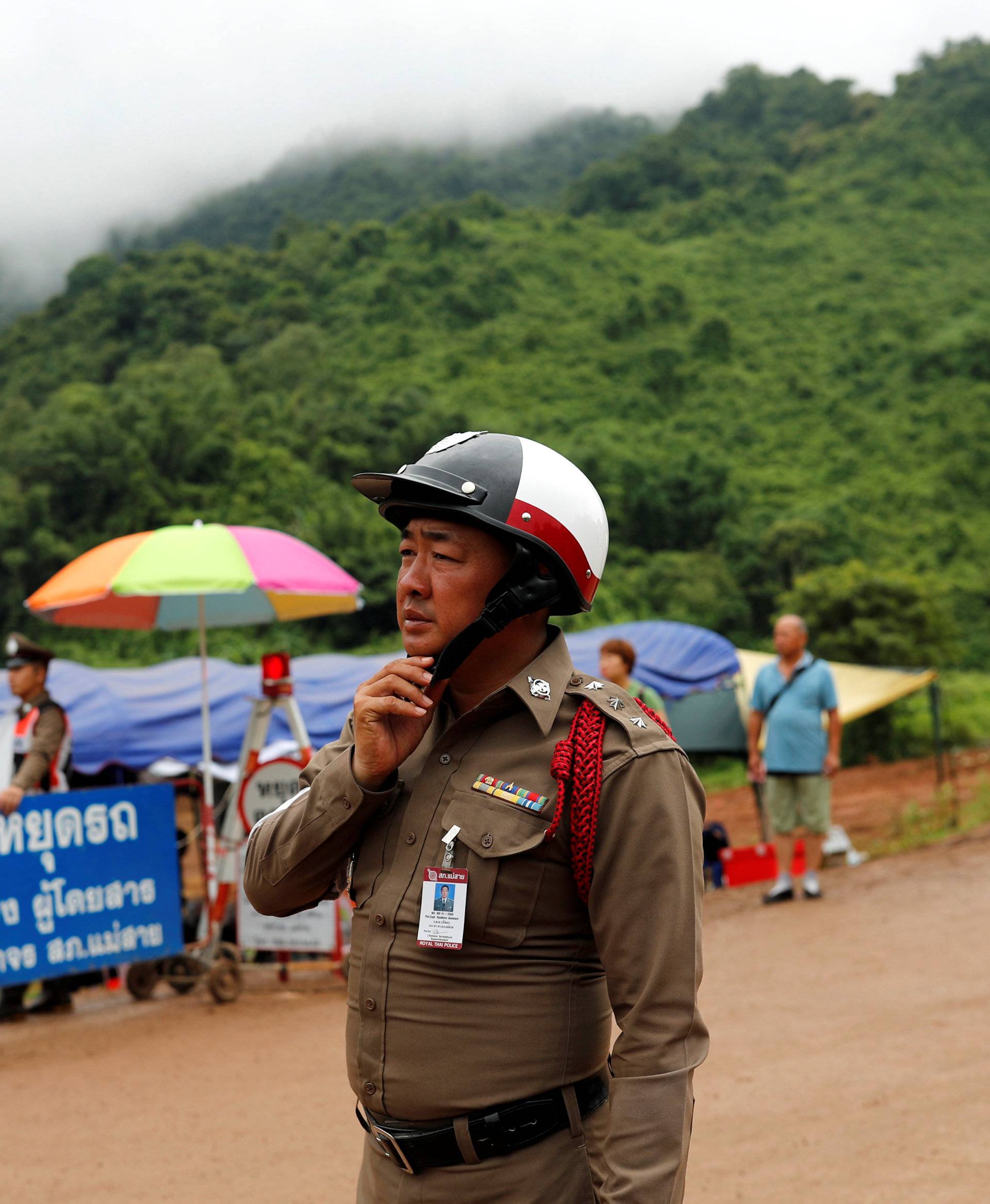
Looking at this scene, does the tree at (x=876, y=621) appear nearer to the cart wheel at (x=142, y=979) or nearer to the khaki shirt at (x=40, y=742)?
the cart wheel at (x=142, y=979)

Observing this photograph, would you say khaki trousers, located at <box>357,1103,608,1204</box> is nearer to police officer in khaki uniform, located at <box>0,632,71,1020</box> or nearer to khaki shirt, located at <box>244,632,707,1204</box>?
khaki shirt, located at <box>244,632,707,1204</box>

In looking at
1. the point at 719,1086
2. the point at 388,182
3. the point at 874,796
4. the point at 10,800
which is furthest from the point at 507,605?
the point at 388,182

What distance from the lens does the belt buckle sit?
2.05m

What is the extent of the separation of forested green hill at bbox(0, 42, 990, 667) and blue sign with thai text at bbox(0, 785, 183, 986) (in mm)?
19221

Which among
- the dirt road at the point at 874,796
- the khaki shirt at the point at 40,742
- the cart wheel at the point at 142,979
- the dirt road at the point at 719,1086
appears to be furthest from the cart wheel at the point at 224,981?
the dirt road at the point at 874,796

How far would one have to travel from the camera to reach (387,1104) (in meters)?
2.06

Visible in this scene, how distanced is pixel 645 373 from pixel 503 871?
57710 millimetres

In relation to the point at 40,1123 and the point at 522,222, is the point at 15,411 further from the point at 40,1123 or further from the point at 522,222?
the point at 40,1123

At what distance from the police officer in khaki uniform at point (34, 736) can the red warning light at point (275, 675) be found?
1.17 m

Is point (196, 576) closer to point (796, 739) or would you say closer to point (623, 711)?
point (796, 739)

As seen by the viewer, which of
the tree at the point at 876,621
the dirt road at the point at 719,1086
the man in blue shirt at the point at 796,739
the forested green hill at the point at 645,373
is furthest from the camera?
the forested green hill at the point at 645,373

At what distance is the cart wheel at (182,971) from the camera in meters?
8.15

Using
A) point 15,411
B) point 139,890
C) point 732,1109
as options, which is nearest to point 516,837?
point 732,1109

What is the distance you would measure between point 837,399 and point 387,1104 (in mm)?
55942
